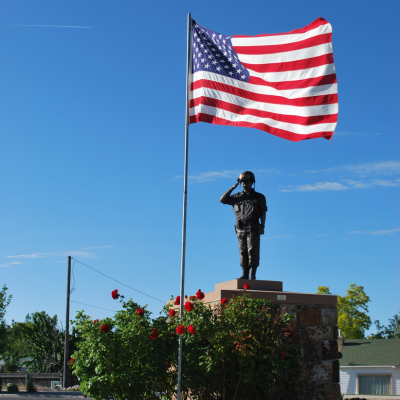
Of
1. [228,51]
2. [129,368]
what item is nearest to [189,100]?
[228,51]

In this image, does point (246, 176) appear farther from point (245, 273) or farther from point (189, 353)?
point (189, 353)

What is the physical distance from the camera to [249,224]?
1036 cm

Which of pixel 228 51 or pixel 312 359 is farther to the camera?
pixel 312 359

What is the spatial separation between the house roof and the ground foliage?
27000mm

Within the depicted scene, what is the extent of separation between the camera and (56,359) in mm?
38188

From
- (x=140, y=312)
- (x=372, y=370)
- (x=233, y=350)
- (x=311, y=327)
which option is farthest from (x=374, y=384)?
(x=140, y=312)

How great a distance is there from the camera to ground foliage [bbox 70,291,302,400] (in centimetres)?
771

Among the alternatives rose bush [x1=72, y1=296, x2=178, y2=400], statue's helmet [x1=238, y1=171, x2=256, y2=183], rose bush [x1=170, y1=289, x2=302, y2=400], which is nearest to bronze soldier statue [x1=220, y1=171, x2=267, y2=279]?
statue's helmet [x1=238, y1=171, x2=256, y2=183]

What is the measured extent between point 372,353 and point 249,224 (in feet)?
90.0

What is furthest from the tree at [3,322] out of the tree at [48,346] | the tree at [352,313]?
the tree at [352,313]

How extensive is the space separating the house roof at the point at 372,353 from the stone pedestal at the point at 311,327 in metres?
24.7

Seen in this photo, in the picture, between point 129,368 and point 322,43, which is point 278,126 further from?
point 129,368

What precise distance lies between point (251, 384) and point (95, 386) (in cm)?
242

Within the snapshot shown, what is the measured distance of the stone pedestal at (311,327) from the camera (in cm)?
943
